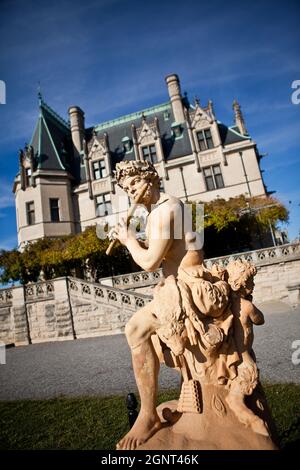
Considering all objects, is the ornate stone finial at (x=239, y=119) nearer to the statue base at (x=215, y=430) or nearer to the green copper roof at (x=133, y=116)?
the green copper roof at (x=133, y=116)

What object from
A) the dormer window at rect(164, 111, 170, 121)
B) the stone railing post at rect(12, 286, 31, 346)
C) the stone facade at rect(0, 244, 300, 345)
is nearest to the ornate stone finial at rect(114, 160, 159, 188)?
the stone facade at rect(0, 244, 300, 345)

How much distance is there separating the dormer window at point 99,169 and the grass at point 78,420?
24518 millimetres

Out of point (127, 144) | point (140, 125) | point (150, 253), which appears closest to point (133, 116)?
point (140, 125)

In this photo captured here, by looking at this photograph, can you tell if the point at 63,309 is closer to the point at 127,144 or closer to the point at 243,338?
the point at 243,338

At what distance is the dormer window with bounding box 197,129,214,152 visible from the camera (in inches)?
1019

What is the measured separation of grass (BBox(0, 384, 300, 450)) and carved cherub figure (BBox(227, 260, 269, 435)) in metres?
1.56

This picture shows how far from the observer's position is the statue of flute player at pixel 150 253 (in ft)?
7.01

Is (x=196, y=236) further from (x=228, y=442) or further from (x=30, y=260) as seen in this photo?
(x=30, y=260)

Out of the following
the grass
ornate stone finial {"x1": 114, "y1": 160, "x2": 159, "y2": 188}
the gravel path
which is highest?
ornate stone finial {"x1": 114, "y1": 160, "x2": 159, "y2": 188}

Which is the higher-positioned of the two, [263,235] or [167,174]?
[167,174]

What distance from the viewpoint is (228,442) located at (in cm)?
186

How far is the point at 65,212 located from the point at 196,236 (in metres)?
26.0

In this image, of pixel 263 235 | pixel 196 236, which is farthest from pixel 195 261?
pixel 263 235

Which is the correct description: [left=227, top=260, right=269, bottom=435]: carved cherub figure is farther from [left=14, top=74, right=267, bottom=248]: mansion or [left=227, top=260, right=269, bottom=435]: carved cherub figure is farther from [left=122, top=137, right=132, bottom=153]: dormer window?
[left=122, top=137, right=132, bottom=153]: dormer window
